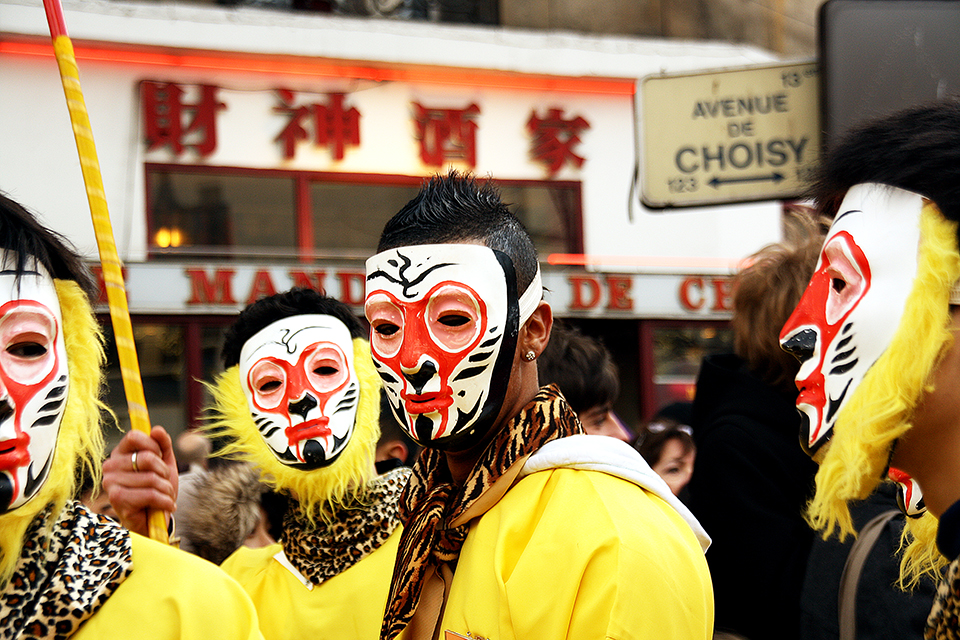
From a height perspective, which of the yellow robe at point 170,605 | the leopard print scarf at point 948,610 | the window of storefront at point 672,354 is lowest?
the window of storefront at point 672,354

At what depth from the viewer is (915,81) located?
3580mm

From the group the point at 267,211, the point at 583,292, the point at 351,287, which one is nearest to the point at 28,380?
the point at 351,287

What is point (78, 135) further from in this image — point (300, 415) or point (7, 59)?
point (7, 59)

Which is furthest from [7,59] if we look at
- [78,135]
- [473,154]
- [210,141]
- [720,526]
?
[720,526]

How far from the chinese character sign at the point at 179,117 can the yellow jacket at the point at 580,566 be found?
25.7 ft

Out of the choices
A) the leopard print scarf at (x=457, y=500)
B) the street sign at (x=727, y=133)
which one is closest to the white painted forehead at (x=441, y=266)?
the leopard print scarf at (x=457, y=500)

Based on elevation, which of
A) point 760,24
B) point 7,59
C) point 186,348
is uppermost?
point 760,24

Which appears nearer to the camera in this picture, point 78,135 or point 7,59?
point 78,135

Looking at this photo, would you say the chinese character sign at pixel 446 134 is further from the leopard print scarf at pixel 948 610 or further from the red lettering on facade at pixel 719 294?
the leopard print scarf at pixel 948 610

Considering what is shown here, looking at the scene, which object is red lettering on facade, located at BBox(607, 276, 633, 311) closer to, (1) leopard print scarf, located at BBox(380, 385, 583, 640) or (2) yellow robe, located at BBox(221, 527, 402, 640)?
(2) yellow robe, located at BBox(221, 527, 402, 640)

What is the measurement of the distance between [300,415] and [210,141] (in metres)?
6.75

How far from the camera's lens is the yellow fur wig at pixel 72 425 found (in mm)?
1919

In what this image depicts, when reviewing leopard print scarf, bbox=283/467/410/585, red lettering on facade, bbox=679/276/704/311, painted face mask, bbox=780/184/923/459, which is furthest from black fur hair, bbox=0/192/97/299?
red lettering on facade, bbox=679/276/704/311

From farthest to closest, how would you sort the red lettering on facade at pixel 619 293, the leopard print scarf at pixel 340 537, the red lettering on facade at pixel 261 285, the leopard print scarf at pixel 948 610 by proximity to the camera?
the red lettering on facade at pixel 619 293
the red lettering on facade at pixel 261 285
the leopard print scarf at pixel 340 537
the leopard print scarf at pixel 948 610
